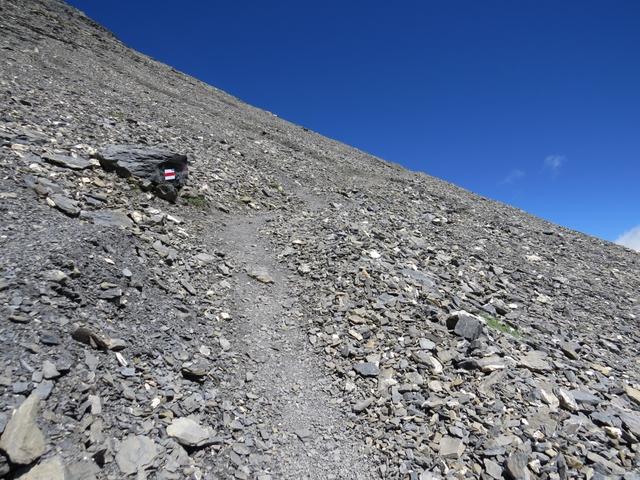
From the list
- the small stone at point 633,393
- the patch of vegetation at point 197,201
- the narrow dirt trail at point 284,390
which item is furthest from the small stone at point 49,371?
the small stone at point 633,393

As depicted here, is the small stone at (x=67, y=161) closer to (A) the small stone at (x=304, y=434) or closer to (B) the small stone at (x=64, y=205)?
(B) the small stone at (x=64, y=205)

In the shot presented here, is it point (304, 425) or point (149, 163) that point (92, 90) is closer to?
point (149, 163)

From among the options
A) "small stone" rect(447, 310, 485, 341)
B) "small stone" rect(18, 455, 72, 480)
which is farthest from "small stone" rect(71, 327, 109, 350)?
"small stone" rect(447, 310, 485, 341)

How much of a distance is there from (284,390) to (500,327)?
5.95 meters

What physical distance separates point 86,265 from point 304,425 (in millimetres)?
5427

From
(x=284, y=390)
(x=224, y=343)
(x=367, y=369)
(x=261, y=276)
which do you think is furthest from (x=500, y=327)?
(x=224, y=343)

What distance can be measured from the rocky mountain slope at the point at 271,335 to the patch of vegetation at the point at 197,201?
0.11 m

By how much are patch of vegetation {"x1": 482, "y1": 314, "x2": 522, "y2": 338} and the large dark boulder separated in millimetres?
10814

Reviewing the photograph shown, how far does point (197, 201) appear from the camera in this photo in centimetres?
1348

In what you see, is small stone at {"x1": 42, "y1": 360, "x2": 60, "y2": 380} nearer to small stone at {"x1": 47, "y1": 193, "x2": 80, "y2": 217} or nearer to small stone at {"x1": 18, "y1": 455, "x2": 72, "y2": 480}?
small stone at {"x1": 18, "y1": 455, "x2": 72, "y2": 480}

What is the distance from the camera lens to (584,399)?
7223 mm

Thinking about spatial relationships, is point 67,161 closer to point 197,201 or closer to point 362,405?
point 197,201

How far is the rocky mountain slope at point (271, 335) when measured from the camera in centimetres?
546

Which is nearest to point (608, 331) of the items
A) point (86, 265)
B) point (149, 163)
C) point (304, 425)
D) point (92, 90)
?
point (304, 425)
